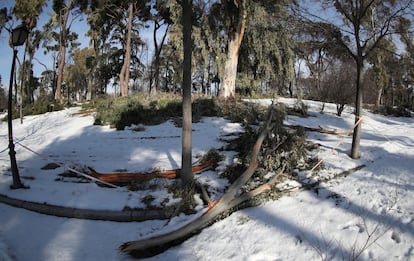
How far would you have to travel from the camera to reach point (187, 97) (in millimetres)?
5078

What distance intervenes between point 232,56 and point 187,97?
8.67m

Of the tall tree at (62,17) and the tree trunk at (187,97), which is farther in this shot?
the tall tree at (62,17)

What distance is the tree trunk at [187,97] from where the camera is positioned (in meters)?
4.96

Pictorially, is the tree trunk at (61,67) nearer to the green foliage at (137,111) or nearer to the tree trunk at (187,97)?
the green foliage at (137,111)

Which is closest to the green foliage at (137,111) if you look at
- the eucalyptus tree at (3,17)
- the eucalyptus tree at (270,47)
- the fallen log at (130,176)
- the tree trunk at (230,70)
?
the tree trunk at (230,70)

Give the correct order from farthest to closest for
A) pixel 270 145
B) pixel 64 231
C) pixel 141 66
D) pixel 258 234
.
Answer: pixel 141 66, pixel 270 145, pixel 64 231, pixel 258 234

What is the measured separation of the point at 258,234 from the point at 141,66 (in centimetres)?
2785

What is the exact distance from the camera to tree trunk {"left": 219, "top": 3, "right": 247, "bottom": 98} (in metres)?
13.0

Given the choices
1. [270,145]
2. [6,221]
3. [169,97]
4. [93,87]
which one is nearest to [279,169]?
[270,145]

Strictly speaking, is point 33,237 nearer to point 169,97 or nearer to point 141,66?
point 169,97

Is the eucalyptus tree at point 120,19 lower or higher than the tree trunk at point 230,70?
higher

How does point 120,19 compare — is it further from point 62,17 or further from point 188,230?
point 188,230

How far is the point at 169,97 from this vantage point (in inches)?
538

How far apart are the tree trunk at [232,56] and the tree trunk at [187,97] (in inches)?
329
